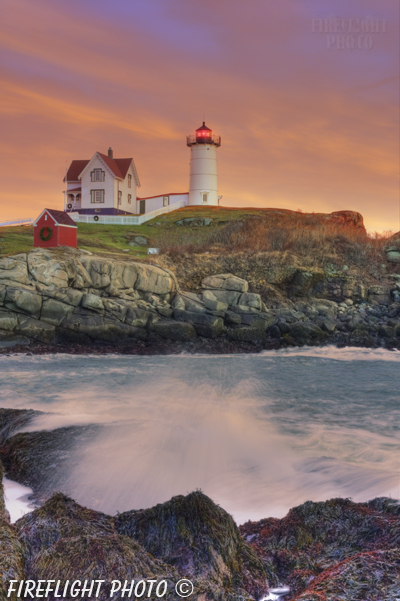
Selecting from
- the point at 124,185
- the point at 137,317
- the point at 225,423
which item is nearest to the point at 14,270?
the point at 137,317

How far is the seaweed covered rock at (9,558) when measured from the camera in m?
2.63

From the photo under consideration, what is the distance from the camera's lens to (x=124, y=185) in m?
54.0

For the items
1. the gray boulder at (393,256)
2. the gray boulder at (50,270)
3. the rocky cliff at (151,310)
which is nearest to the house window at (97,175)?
the rocky cliff at (151,310)

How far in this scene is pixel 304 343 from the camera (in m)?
20.4

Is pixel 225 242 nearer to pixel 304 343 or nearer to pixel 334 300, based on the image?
pixel 334 300

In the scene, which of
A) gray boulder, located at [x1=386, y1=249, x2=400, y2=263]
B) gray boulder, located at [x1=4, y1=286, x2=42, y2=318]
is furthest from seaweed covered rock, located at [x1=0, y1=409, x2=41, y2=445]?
gray boulder, located at [x1=386, y1=249, x2=400, y2=263]

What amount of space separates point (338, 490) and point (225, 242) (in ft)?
80.0

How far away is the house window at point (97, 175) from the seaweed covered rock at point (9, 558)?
5148cm

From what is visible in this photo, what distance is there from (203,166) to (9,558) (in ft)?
184

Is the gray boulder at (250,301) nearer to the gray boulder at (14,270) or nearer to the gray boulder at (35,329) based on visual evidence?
the gray boulder at (35,329)

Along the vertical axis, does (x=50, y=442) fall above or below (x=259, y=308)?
below

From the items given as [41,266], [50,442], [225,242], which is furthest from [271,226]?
[50,442]

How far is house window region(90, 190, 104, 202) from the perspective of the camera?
5197 cm

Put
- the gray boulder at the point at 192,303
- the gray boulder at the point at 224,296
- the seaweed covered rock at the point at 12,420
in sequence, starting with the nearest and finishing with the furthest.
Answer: the seaweed covered rock at the point at 12,420 < the gray boulder at the point at 192,303 < the gray boulder at the point at 224,296
